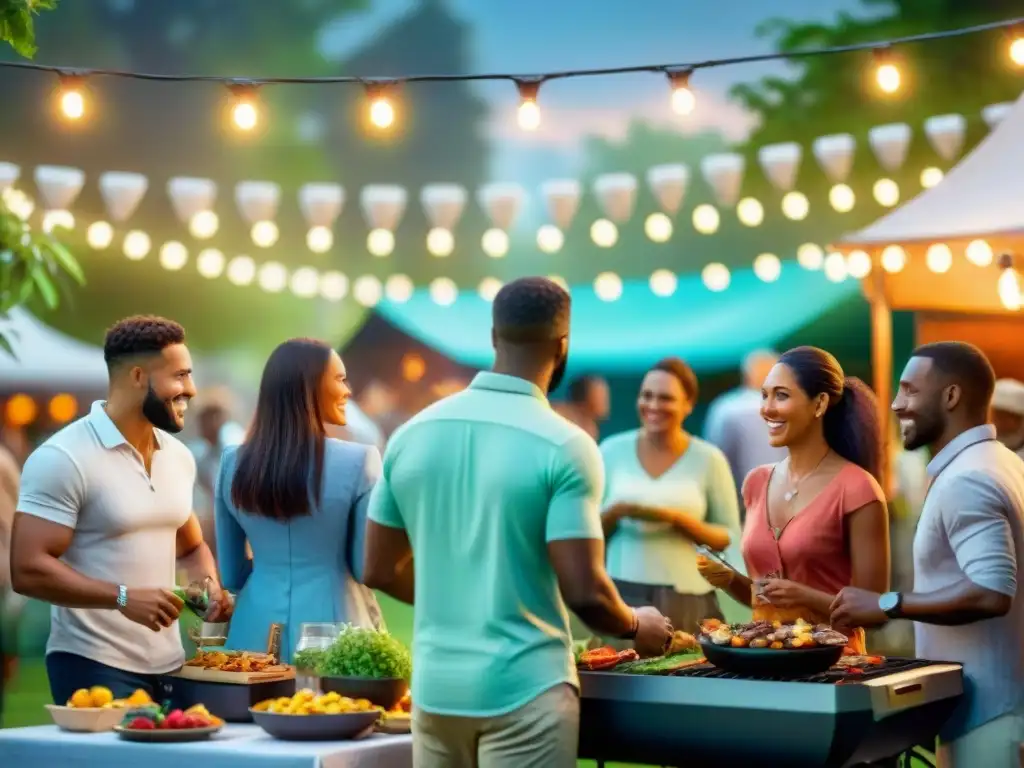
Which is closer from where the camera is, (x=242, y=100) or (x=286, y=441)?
(x=286, y=441)

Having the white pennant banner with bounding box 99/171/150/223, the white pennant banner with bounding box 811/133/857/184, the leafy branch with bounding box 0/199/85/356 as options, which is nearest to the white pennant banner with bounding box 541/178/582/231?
the white pennant banner with bounding box 811/133/857/184

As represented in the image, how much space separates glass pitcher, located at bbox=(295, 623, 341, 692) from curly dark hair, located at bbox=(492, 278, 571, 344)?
2.91 ft

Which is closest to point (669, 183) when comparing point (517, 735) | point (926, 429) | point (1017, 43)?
point (1017, 43)

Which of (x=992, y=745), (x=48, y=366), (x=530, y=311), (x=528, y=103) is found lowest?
(x=992, y=745)

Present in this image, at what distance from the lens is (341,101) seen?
1241cm

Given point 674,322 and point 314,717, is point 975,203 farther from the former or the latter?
point 674,322

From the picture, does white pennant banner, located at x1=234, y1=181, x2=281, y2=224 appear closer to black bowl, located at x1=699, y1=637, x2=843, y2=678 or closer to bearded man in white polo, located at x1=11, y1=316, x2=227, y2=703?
bearded man in white polo, located at x1=11, y1=316, x2=227, y2=703

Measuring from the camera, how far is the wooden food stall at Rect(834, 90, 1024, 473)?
21.9 feet

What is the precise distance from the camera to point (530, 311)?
3.07m

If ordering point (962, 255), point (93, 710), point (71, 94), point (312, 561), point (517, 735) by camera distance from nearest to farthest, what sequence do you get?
point (517, 735) < point (93, 710) < point (312, 561) < point (71, 94) < point (962, 255)

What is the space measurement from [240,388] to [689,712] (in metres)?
9.22

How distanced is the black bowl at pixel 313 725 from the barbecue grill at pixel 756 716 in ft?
1.48

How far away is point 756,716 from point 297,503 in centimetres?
137

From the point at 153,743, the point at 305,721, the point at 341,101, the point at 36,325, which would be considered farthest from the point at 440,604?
the point at 341,101
